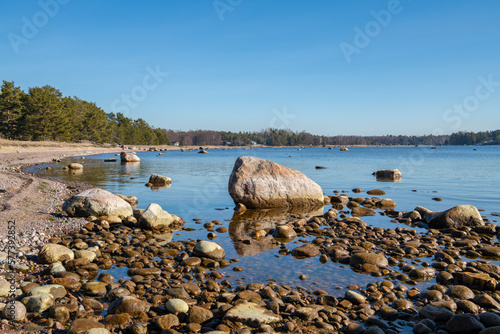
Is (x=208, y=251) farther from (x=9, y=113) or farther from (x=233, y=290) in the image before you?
(x=9, y=113)

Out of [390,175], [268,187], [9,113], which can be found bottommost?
[390,175]

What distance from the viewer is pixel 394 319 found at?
18.6 ft

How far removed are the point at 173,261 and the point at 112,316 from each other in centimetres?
280

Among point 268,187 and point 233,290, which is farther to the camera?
point 268,187

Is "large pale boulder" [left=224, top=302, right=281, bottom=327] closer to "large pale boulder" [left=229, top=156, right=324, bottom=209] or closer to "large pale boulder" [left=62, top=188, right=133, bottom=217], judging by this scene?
"large pale boulder" [left=62, top=188, right=133, bottom=217]

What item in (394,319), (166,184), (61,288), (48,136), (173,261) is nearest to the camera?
(394,319)

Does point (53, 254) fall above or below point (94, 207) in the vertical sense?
below

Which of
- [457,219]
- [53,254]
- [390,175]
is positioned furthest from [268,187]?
[390,175]

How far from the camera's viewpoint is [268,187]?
15.4 m

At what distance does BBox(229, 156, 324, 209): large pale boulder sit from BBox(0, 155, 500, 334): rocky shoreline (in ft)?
15.9

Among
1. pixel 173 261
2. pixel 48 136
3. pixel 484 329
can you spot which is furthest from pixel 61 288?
pixel 48 136

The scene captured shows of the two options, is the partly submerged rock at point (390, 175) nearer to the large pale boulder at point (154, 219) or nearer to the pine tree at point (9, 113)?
the large pale boulder at point (154, 219)

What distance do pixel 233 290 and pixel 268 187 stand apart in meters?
8.87

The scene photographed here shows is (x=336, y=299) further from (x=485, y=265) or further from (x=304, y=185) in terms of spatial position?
(x=304, y=185)
